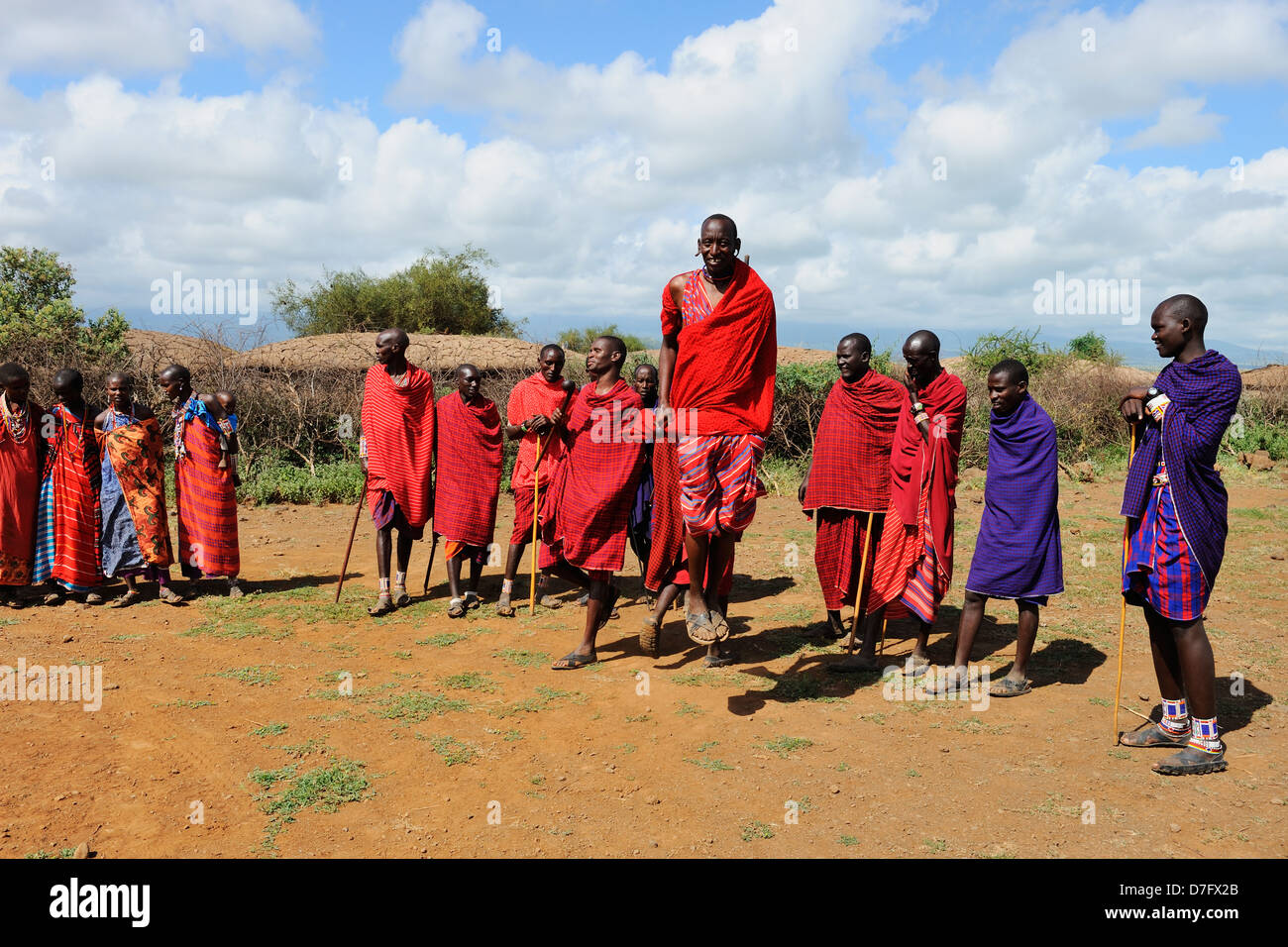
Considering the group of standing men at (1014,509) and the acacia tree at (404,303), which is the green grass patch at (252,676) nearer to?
the group of standing men at (1014,509)

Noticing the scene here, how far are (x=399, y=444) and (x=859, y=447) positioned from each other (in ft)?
12.1

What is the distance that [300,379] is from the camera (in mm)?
13938

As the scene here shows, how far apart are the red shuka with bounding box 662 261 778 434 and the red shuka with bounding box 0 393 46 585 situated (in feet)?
18.7

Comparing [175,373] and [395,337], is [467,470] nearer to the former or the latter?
[395,337]

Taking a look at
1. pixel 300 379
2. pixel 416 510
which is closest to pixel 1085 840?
pixel 416 510

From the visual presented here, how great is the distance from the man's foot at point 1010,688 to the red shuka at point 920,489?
69 cm

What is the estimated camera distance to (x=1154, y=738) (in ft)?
15.3

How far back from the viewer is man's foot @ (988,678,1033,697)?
5.48 metres

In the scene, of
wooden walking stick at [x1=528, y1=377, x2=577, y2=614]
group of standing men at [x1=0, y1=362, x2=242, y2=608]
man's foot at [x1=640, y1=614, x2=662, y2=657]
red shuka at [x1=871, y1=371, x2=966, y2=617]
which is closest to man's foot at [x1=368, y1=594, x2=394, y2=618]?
wooden walking stick at [x1=528, y1=377, x2=577, y2=614]

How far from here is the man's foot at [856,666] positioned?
234 inches

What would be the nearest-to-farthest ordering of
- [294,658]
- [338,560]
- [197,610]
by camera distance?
[294,658]
[197,610]
[338,560]

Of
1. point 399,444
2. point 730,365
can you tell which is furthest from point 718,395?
point 399,444

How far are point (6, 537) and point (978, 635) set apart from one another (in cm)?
765

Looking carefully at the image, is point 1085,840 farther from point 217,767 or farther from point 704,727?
point 217,767
